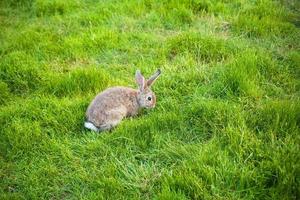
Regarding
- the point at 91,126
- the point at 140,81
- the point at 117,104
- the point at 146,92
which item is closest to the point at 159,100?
the point at 146,92

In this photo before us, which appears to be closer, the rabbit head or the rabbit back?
the rabbit back

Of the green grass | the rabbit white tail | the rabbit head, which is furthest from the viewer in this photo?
the rabbit head

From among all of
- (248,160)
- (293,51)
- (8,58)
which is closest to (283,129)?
(248,160)

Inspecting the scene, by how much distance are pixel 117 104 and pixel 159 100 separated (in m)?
0.63

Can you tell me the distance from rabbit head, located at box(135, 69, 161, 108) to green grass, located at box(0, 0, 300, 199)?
15 centimetres

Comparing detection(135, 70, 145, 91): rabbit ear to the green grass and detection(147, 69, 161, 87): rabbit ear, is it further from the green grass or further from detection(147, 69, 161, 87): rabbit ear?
the green grass

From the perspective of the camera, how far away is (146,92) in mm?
5629

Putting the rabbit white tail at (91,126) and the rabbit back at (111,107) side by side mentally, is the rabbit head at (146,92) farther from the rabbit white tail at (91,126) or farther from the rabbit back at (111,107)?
the rabbit white tail at (91,126)

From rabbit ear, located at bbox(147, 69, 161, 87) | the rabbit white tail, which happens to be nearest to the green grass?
the rabbit white tail

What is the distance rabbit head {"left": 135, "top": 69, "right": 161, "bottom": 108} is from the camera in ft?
18.3

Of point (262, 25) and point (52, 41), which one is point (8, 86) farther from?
point (262, 25)

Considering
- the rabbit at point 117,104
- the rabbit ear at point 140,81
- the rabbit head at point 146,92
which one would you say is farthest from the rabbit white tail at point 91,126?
the rabbit ear at point 140,81

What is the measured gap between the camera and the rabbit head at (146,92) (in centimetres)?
557

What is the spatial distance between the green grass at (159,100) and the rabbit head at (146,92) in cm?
15
